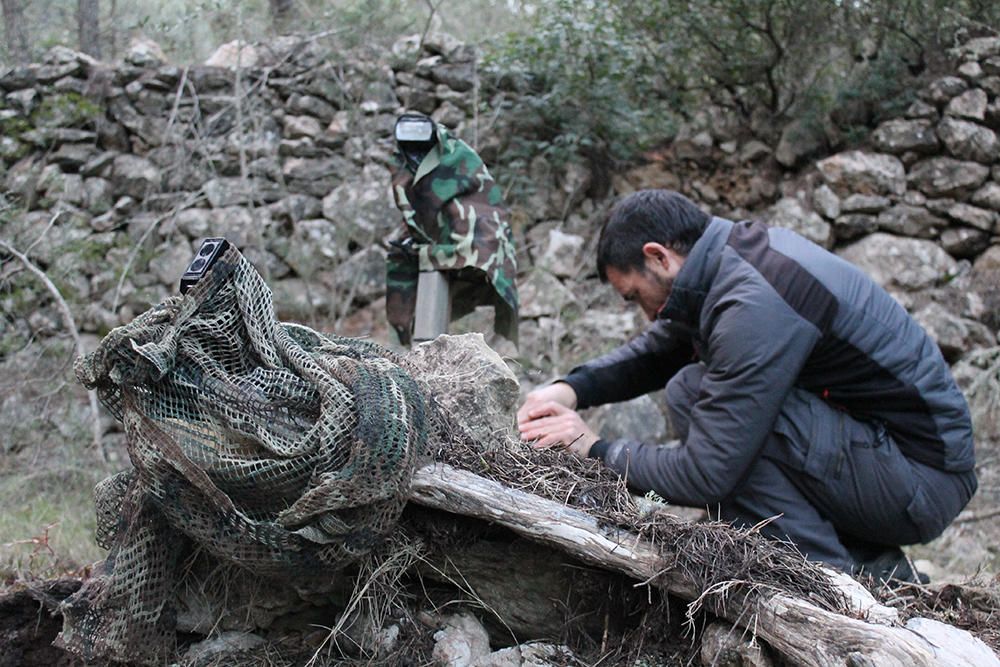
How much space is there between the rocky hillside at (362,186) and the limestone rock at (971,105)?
1cm

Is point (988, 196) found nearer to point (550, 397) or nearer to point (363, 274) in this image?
point (363, 274)

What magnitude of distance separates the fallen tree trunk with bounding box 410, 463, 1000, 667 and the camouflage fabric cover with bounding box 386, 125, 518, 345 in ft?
5.60

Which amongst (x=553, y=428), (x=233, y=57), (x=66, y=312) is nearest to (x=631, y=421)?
(x=553, y=428)

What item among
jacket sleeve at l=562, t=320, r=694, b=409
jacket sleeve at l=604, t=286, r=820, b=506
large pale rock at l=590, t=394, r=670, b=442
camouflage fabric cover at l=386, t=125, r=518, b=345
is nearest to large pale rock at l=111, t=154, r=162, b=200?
camouflage fabric cover at l=386, t=125, r=518, b=345

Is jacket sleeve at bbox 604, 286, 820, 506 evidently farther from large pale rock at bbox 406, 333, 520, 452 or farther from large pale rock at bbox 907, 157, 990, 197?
large pale rock at bbox 907, 157, 990, 197

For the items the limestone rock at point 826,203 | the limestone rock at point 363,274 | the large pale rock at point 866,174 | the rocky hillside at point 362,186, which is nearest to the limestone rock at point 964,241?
the rocky hillside at point 362,186

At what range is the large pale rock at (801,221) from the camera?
604 centimetres

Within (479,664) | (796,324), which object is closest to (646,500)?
(479,664)

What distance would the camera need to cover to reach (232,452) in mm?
1760

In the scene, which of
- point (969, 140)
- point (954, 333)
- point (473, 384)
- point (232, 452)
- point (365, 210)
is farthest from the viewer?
point (365, 210)

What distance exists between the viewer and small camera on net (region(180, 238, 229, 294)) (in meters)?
1.85

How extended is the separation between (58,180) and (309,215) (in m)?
1.67

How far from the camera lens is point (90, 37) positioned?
→ 7.03 metres

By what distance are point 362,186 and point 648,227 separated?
13.1 feet
